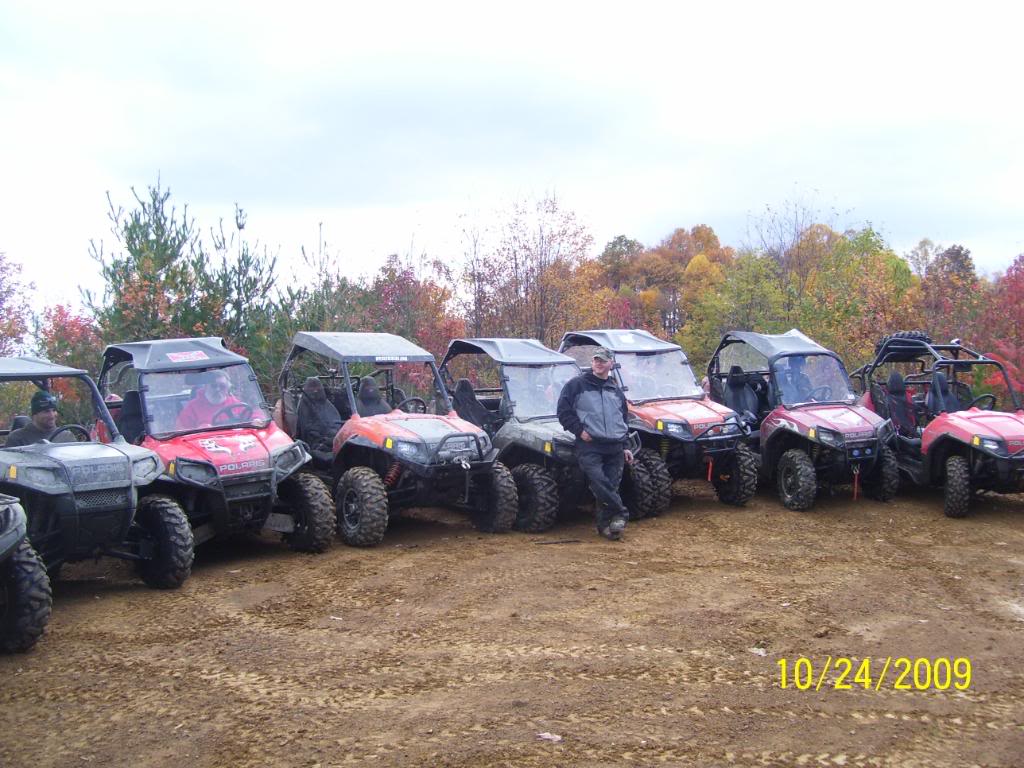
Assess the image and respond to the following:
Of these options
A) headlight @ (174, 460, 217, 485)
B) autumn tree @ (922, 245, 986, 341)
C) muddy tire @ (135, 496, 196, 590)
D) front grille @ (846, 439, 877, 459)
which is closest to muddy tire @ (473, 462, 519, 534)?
headlight @ (174, 460, 217, 485)

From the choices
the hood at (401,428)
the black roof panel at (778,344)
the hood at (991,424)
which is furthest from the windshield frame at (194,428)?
the hood at (991,424)

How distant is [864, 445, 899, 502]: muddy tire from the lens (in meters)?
11.1

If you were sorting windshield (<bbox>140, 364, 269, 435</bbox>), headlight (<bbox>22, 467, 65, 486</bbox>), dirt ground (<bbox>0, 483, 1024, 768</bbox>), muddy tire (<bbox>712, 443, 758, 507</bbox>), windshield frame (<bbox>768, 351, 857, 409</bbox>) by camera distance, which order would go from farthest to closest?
windshield frame (<bbox>768, 351, 857, 409</bbox>) → muddy tire (<bbox>712, 443, 758, 507</bbox>) → windshield (<bbox>140, 364, 269, 435</bbox>) → headlight (<bbox>22, 467, 65, 486</bbox>) → dirt ground (<bbox>0, 483, 1024, 768</bbox>)

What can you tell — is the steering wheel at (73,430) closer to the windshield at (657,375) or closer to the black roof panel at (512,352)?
the black roof panel at (512,352)

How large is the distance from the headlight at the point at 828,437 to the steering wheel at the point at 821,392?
3.39ft

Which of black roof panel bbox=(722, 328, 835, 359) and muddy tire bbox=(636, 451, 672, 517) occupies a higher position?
black roof panel bbox=(722, 328, 835, 359)

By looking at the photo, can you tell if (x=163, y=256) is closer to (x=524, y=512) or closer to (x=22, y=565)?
(x=524, y=512)

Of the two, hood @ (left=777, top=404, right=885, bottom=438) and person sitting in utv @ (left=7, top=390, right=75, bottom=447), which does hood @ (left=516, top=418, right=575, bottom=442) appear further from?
person sitting in utv @ (left=7, top=390, right=75, bottom=447)

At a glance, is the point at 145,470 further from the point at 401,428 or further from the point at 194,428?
the point at 401,428

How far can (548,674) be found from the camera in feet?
16.9

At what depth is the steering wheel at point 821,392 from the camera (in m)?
11.7

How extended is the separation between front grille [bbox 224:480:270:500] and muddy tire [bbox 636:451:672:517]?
426 cm

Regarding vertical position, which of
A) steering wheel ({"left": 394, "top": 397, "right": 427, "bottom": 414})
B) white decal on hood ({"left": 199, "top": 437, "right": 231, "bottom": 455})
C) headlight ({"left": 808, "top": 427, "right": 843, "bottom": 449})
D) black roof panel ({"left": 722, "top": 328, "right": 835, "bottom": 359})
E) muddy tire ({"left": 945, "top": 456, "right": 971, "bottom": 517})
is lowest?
muddy tire ({"left": 945, "top": 456, "right": 971, "bottom": 517})
